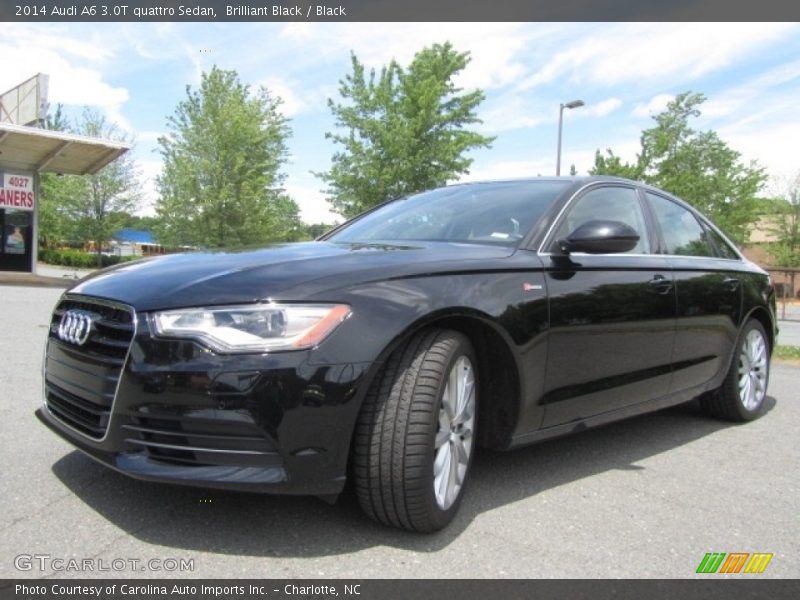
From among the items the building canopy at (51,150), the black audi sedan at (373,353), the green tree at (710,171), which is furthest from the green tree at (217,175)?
the black audi sedan at (373,353)

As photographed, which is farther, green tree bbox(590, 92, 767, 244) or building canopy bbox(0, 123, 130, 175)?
green tree bbox(590, 92, 767, 244)

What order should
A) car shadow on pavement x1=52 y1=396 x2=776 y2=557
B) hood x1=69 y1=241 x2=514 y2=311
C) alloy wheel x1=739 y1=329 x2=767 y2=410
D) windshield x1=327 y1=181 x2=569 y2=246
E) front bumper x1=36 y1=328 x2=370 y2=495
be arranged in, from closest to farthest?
front bumper x1=36 y1=328 x2=370 y2=495, hood x1=69 y1=241 x2=514 y2=311, car shadow on pavement x1=52 y1=396 x2=776 y2=557, windshield x1=327 y1=181 x2=569 y2=246, alloy wheel x1=739 y1=329 x2=767 y2=410

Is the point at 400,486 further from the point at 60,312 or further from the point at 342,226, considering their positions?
the point at 342,226

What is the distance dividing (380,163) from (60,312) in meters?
16.9

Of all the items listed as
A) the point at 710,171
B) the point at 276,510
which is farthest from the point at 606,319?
the point at 710,171

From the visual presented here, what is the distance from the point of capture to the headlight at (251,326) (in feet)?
7.18

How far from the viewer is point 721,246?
477 centimetres

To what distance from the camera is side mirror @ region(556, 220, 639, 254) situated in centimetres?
301

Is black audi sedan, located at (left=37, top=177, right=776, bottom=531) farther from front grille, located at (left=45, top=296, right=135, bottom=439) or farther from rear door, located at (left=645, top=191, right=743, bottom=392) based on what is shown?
rear door, located at (left=645, top=191, right=743, bottom=392)

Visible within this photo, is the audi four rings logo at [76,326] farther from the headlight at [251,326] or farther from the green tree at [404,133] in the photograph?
the green tree at [404,133]

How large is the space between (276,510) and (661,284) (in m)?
2.40

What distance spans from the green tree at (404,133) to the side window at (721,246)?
46.5ft

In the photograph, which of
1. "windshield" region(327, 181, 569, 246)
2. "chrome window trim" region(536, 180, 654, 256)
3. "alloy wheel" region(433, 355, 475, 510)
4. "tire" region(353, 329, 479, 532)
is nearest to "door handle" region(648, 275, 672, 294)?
"chrome window trim" region(536, 180, 654, 256)

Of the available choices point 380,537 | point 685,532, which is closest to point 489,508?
point 380,537
